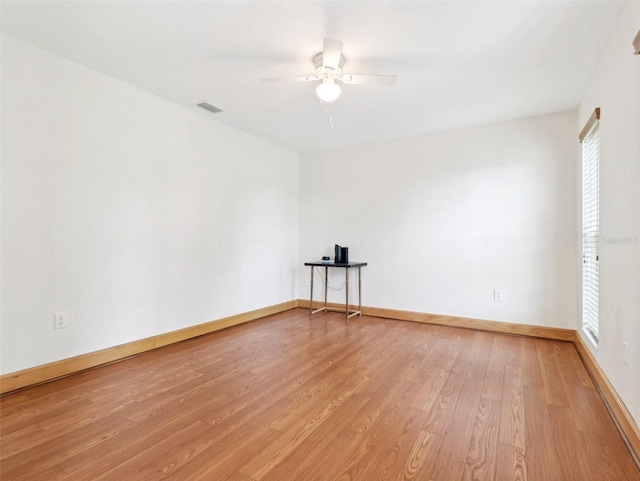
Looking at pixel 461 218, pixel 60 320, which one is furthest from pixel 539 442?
pixel 60 320

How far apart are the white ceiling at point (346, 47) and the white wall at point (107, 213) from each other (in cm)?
29

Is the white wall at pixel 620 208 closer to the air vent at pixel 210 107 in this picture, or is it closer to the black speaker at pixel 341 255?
the black speaker at pixel 341 255

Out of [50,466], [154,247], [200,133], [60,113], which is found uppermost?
[200,133]

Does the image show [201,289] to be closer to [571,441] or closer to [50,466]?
[50,466]

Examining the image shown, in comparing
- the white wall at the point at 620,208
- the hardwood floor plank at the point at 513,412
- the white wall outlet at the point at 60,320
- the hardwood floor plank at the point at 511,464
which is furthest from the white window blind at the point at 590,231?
the white wall outlet at the point at 60,320

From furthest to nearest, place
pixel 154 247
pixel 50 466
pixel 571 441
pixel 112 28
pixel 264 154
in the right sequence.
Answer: pixel 264 154 → pixel 154 247 → pixel 112 28 → pixel 571 441 → pixel 50 466

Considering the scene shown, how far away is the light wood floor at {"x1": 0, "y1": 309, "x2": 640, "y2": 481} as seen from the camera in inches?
56.0

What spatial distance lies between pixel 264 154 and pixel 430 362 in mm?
3268

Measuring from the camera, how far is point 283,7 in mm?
1876

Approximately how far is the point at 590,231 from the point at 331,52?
2609mm

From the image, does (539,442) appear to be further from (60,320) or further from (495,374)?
(60,320)

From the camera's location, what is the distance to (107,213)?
2.69 m

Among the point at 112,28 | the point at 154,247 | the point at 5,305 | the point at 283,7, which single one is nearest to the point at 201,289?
the point at 154,247

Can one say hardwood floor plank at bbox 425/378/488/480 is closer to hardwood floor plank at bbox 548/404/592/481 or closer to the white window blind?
hardwood floor plank at bbox 548/404/592/481
